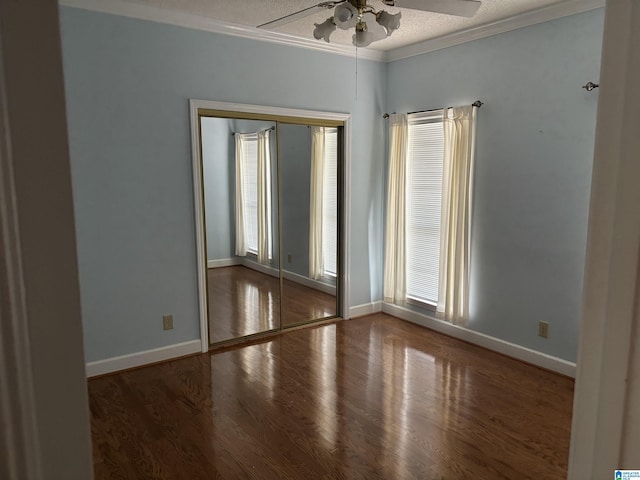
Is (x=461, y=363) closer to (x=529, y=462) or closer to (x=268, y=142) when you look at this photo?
(x=529, y=462)

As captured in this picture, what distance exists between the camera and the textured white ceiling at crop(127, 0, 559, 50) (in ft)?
11.0

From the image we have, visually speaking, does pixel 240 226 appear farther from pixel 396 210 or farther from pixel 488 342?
pixel 488 342

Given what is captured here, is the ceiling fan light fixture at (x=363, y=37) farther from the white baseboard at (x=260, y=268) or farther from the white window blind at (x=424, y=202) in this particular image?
the white baseboard at (x=260, y=268)

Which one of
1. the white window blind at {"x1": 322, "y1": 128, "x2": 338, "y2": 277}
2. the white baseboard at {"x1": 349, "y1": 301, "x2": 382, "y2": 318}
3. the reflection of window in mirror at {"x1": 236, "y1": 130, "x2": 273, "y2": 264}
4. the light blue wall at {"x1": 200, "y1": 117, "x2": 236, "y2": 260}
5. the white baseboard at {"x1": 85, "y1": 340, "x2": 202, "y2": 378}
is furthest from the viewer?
the white baseboard at {"x1": 349, "y1": 301, "x2": 382, "y2": 318}

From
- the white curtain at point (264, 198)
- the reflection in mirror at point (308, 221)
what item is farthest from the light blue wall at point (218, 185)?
the reflection in mirror at point (308, 221)

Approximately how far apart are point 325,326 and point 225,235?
139 cm

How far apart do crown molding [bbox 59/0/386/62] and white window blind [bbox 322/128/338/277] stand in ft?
2.49

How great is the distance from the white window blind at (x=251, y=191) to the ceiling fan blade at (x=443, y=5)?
1.93m

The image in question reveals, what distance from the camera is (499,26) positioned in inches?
149

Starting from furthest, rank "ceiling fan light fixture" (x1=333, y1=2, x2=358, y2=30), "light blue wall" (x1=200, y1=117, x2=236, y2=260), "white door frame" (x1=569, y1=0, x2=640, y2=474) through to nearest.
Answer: "light blue wall" (x1=200, y1=117, x2=236, y2=260) → "ceiling fan light fixture" (x1=333, y1=2, x2=358, y2=30) → "white door frame" (x1=569, y1=0, x2=640, y2=474)

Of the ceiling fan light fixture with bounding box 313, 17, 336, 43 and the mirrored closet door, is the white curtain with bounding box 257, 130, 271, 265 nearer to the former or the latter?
the mirrored closet door

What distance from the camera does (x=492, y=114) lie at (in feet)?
12.8

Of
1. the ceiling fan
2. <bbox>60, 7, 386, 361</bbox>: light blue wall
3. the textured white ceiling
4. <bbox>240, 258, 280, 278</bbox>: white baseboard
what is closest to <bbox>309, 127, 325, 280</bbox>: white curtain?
<bbox>240, 258, 280, 278</bbox>: white baseboard

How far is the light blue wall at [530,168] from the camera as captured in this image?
132 inches
